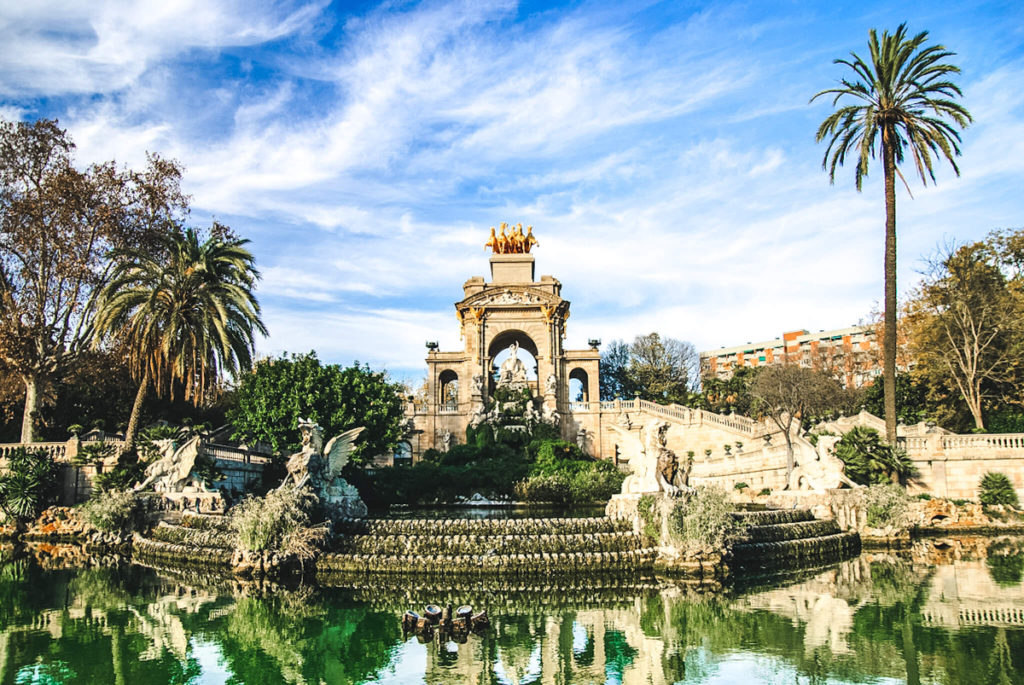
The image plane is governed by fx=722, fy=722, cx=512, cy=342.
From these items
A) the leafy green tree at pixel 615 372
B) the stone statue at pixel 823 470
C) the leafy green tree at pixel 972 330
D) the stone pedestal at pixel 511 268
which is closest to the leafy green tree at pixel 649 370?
the leafy green tree at pixel 615 372

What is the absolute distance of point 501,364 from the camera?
47.2 m

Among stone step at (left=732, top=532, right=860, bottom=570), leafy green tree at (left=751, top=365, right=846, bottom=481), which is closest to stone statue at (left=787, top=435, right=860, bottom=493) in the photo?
stone step at (left=732, top=532, right=860, bottom=570)

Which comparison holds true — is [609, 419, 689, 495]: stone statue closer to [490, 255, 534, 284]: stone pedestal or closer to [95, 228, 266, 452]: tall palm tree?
[95, 228, 266, 452]: tall palm tree

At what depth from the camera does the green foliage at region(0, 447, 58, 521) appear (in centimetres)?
2216

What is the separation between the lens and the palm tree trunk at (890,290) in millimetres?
22234

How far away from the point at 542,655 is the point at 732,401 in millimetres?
54617

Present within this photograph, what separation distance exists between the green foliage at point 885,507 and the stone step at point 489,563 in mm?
7815

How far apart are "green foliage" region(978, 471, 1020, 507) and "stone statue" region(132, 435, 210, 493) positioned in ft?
76.2

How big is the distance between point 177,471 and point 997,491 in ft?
80.0

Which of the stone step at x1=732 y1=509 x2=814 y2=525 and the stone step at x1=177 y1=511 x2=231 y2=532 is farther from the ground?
the stone step at x1=177 y1=511 x2=231 y2=532

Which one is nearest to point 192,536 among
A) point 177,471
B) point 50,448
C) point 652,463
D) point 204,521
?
point 204,521

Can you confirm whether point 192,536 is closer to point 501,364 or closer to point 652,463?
point 652,463

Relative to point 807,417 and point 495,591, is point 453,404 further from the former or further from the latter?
point 495,591

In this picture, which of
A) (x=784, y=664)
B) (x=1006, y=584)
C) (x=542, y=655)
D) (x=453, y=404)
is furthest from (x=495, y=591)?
(x=453, y=404)
